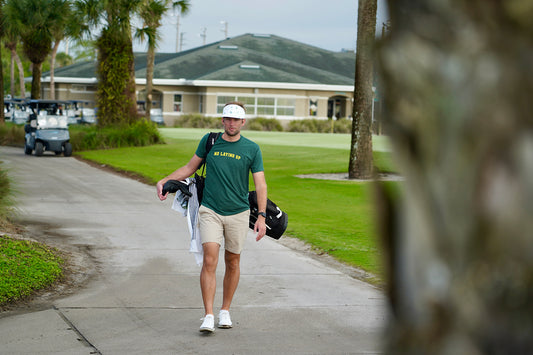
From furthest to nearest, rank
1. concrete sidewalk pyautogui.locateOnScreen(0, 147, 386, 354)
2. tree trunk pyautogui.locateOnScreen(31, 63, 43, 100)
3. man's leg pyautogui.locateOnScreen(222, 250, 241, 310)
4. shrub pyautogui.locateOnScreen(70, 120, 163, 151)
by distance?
1. tree trunk pyautogui.locateOnScreen(31, 63, 43, 100)
2. shrub pyautogui.locateOnScreen(70, 120, 163, 151)
3. man's leg pyautogui.locateOnScreen(222, 250, 241, 310)
4. concrete sidewalk pyautogui.locateOnScreen(0, 147, 386, 354)

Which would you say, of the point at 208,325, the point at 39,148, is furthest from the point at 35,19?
the point at 208,325

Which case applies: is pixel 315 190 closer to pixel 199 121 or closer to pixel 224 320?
pixel 224 320

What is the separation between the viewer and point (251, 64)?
6600cm

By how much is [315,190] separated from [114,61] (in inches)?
826

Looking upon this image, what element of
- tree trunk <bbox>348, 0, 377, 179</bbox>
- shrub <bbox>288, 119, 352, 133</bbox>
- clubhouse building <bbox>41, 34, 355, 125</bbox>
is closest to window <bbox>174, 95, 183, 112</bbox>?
clubhouse building <bbox>41, 34, 355, 125</bbox>

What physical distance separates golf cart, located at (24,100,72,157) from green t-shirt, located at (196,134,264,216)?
81.6ft

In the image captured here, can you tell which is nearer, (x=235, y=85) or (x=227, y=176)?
(x=227, y=176)

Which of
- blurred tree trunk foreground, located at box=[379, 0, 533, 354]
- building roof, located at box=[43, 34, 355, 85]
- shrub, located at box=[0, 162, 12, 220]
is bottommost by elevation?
shrub, located at box=[0, 162, 12, 220]

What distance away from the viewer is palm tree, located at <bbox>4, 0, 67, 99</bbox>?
48344mm

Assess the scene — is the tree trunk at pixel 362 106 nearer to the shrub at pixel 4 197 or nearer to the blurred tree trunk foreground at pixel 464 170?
the shrub at pixel 4 197

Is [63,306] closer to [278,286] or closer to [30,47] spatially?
[278,286]

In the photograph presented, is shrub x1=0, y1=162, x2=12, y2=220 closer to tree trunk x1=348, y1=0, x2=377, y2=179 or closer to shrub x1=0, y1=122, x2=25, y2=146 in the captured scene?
tree trunk x1=348, y1=0, x2=377, y2=179

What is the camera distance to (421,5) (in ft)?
5.24

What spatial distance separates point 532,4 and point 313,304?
658cm
